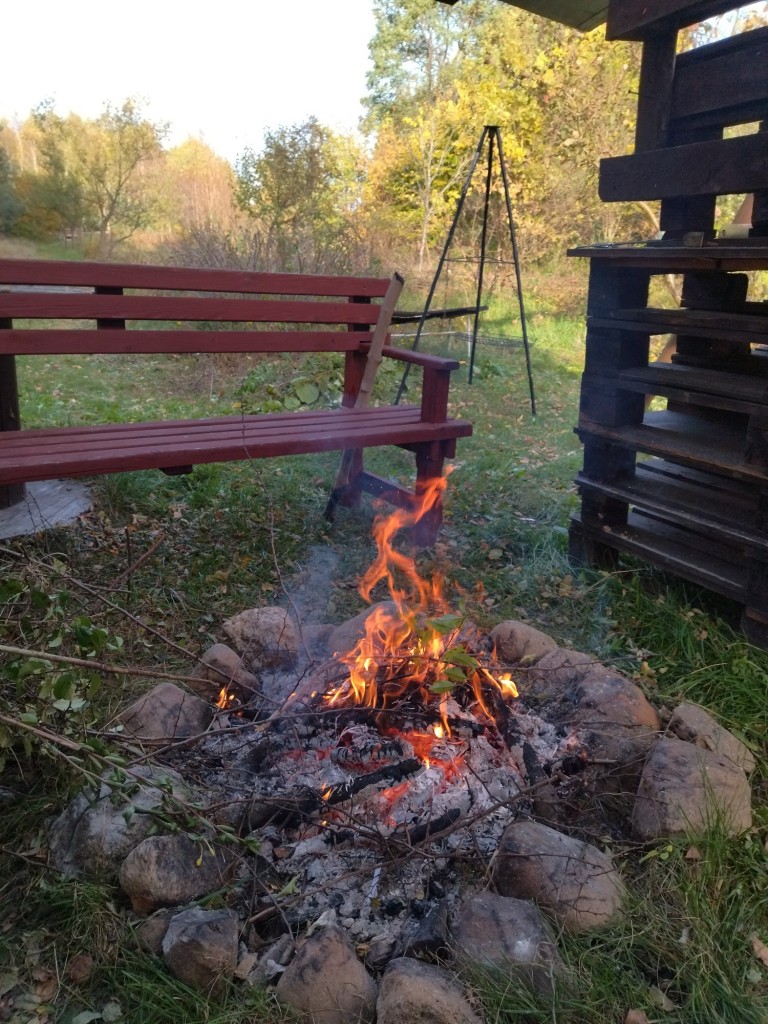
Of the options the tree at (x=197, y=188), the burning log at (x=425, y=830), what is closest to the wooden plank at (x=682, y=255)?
the burning log at (x=425, y=830)

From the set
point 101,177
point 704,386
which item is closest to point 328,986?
point 704,386

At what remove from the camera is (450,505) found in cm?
472

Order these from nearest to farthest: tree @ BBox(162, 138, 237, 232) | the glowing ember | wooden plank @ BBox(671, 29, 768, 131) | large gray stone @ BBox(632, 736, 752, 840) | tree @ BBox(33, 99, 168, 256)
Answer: large gray stone @ BBox(632, 736, 752, 840) → the glowing ember → wooden plank @ BBox(671, 29, 768, 131) → tree @ BBox(162, 138, 237, 232) → tree @ BBox(33, 99, 168, 256)

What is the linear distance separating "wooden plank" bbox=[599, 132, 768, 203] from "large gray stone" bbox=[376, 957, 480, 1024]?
2787 mm

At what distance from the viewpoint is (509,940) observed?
1.76m

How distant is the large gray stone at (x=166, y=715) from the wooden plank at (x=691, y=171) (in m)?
2.66

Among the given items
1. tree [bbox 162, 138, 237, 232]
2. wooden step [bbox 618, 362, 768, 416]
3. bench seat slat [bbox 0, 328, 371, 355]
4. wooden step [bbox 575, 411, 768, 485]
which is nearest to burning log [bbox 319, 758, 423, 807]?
wooden step [bbox 575, 411, 768, 485]

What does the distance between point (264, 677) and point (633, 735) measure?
4.08 ft

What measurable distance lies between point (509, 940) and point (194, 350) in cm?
305

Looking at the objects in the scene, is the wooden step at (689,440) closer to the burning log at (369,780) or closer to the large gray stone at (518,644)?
the large gray stone at (518,644)

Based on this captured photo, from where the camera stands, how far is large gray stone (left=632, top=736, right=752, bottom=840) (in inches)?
83.0

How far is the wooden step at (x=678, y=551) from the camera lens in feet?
10.2

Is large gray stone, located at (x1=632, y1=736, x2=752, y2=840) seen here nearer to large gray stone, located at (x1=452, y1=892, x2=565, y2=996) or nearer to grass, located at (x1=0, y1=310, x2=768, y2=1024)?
grass, located at (x1=0, y1=310, x2=768, y2=1024)

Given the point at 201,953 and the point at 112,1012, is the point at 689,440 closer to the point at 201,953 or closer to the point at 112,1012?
the point at 201,953
